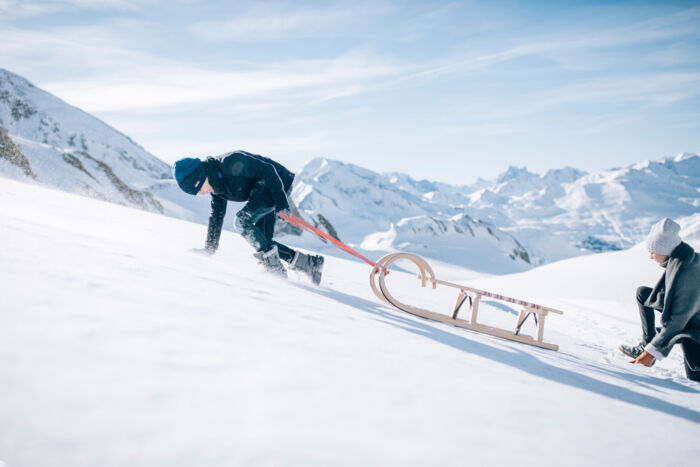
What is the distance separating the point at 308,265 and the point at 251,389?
350cm

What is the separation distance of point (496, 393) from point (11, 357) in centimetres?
217

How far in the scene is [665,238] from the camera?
3797mm

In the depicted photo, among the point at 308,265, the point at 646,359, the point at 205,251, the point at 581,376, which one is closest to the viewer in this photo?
the point at 581,376

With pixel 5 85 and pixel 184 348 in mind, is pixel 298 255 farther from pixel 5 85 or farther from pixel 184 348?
pixel 5 85

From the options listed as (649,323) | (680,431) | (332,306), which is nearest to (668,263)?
(649,323)

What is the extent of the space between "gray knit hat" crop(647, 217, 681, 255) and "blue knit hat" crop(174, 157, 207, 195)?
508 centimetres

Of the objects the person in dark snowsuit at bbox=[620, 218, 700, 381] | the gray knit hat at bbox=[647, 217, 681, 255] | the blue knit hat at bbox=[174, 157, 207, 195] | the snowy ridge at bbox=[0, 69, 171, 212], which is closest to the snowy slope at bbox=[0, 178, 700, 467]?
the person in dark snowsuit at bbox=[620, 218, 700, 381]

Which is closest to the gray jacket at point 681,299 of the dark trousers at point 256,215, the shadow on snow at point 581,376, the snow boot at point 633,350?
the shadow on snow at point 581,376

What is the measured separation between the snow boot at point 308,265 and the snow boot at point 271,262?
29cm

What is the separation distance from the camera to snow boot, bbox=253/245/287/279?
457cm

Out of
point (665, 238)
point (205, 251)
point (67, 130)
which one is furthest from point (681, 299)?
point (67, 130)

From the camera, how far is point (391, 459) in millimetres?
1247

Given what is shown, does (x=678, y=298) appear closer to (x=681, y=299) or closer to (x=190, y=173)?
(x=681, y=299)

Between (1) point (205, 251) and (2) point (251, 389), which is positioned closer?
(2) point (251, 389)
